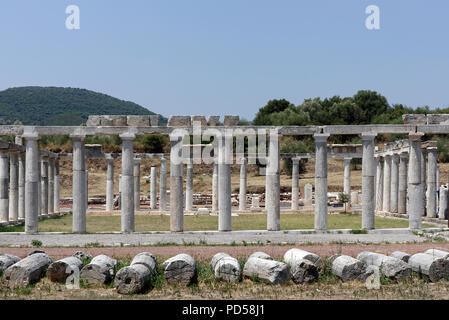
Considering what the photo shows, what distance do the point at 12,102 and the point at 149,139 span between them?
94724 millimetres

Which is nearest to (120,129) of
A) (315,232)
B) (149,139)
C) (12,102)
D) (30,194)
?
(30,194)

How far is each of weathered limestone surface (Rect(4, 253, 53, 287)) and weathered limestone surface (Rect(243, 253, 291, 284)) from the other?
5970mm

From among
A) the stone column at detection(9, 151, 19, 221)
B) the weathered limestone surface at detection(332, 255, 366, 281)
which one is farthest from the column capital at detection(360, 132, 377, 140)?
the stone column at detection(9, 151, 19, 221)

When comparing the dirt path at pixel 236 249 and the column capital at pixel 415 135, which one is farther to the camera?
the column capital at pixel 415 135

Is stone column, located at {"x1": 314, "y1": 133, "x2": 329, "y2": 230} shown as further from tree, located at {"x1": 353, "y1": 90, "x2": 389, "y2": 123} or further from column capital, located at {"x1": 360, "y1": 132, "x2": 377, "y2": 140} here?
tree, located at {"x1": 353, "y1": 90, "x2": 389, "y2": 123}

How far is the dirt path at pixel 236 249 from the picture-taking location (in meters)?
21.2

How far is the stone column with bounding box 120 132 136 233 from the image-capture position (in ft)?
94.1

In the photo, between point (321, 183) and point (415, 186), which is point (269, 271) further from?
point (415, 186)

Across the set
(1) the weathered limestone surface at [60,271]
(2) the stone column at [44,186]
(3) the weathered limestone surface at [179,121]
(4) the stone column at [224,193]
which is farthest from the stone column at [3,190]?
(1) the weathered limestone surface at [60,271]

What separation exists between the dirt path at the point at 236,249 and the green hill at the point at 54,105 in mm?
133154

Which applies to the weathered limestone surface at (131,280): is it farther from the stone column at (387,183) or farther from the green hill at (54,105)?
the green hill at (54,105)

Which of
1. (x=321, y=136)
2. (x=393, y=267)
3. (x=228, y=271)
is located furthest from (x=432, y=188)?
(x=228, y=271)

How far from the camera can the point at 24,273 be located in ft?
53.3
